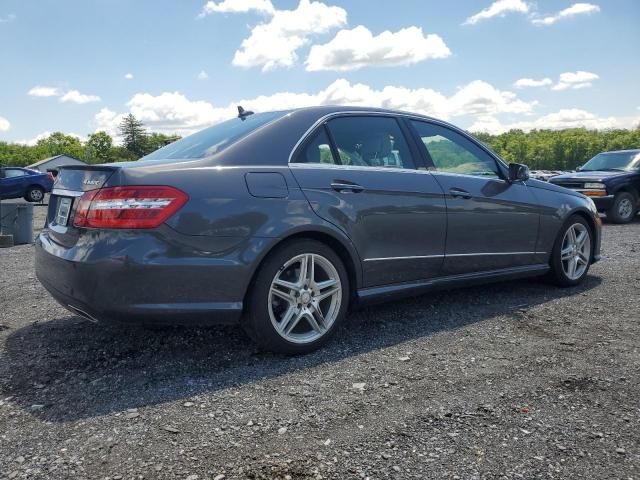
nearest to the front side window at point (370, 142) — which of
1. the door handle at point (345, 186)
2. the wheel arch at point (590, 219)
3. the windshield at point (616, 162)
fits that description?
the door handle at point (345, 186)

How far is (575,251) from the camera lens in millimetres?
5297

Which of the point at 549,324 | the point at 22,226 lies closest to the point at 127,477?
the point at 549,324

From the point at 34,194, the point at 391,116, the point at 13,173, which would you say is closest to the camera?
the point at 391,116

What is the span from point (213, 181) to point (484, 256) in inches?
95.3

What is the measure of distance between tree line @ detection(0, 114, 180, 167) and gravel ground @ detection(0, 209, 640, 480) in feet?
401

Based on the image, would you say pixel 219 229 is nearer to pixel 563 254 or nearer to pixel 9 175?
pixel 563 254

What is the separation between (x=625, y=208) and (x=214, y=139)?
36.1ft

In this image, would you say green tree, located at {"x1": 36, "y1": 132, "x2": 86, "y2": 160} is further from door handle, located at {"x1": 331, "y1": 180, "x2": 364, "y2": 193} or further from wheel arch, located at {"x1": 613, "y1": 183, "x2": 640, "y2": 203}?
door handle, located at {"x1": 331, "y1": 180, "x2": 364, "y2": 193}

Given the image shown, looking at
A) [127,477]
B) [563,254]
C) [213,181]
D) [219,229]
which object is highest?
[213,181]

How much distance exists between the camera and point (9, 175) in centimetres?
2094

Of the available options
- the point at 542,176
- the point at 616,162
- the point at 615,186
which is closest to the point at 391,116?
the point at 615,186

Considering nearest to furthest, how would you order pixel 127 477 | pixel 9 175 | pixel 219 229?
pixel 127 477 < pixel 219 229 < pixel 9 175

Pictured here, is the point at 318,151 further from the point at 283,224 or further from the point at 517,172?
the point at 517,172

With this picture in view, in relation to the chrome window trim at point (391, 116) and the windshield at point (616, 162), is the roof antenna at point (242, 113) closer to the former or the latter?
the chrome window trim at point (391, 116)
